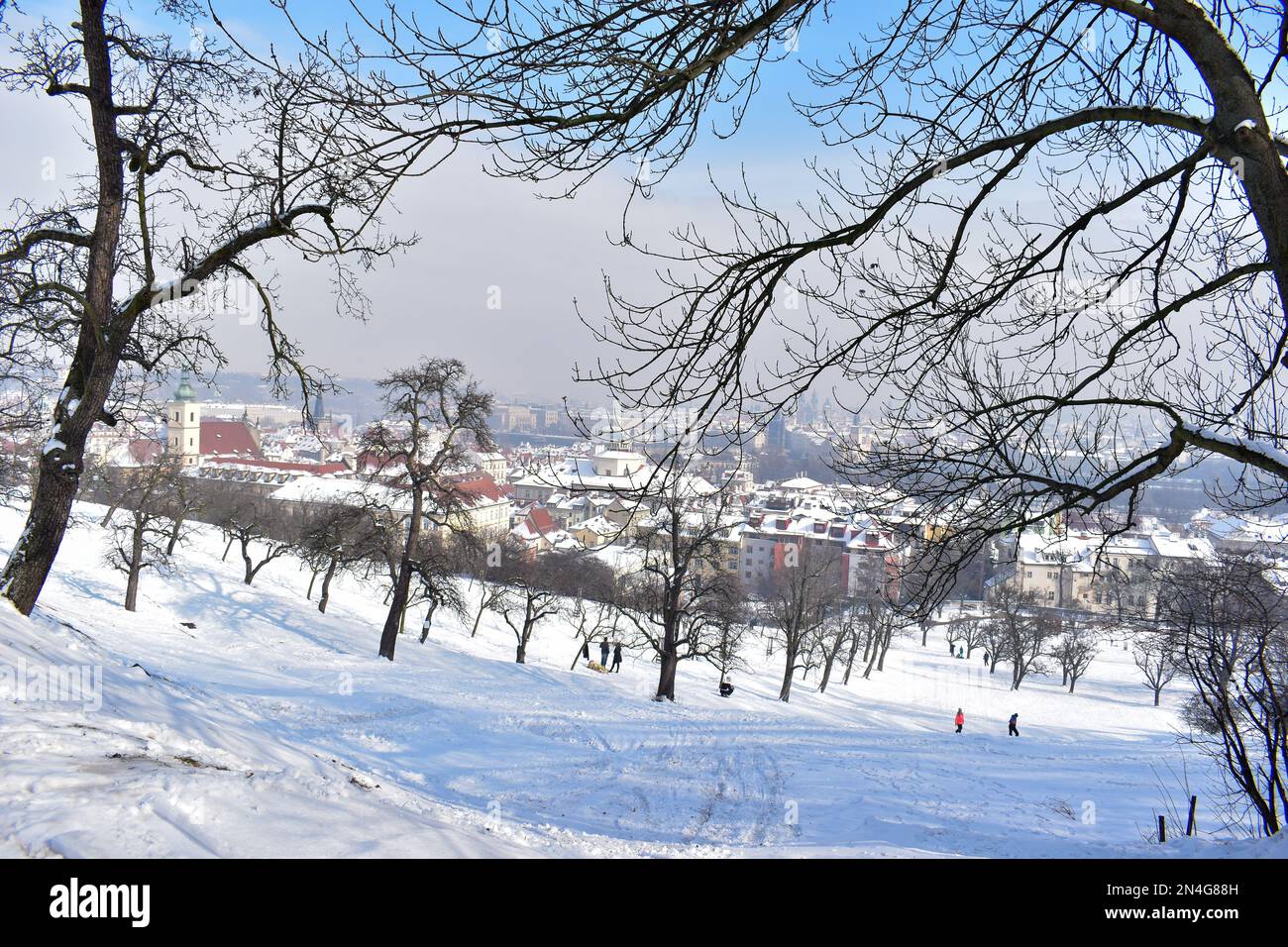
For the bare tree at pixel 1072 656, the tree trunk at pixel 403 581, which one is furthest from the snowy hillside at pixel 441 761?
the bare tree at pixel 1072 656

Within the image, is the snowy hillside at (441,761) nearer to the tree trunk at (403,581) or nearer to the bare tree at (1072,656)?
the tree trunk at (403,581)

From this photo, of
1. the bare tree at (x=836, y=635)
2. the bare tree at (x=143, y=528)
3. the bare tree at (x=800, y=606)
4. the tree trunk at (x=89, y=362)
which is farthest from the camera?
the bare tree at (x=836, y=635)

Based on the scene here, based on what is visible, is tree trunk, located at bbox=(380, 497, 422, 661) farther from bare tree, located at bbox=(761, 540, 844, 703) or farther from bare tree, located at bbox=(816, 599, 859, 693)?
bare tree, located at bbox=(816, 599, 859, 693)

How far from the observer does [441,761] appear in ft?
34.4

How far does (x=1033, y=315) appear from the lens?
430 cm

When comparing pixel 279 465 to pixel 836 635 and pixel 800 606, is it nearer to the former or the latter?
pixel 836 635

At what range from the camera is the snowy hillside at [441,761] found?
3447mm

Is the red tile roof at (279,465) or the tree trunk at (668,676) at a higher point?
the red tile roof at (279,465)

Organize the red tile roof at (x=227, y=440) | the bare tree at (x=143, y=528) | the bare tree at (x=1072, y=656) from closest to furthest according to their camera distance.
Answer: the bare tree at (x=143, y=528) → the bare tree at (x=1072, y=656) → the red tile roof at (x=227, y=440)

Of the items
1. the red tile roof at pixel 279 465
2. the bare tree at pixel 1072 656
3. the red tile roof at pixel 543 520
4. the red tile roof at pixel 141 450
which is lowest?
the bare tree at pixel 1072 656

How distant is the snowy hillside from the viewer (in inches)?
136
